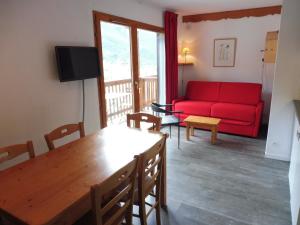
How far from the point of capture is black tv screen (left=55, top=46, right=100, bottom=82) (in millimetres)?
2432

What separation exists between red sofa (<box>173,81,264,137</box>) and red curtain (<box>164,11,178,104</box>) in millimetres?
281

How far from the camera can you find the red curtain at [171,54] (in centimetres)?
440

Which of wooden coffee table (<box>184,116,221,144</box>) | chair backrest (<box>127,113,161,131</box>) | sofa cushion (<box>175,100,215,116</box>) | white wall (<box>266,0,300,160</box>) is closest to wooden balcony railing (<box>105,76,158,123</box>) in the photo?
sofa cushion (<box>175,100,215,116</box>)

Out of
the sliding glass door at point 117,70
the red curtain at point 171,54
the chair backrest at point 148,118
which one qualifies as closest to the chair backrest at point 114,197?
the chair backrest at point 148,118

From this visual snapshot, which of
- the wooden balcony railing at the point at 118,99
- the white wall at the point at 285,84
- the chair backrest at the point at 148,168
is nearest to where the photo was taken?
the chair backrest at the point at 148,168

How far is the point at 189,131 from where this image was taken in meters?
4.10

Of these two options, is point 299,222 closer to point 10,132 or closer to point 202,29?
point 10,132

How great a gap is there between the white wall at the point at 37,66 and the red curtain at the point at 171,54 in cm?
178

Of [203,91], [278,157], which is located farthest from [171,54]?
[278,157]

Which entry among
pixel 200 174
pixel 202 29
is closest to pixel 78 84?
pixel 200 174

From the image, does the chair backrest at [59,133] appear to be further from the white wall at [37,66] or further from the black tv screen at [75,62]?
the black tv screen at [75,62]

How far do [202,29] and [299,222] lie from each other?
4246 mm

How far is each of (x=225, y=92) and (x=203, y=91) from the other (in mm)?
469

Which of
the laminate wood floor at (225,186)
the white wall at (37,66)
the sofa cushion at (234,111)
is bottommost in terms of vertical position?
the laminate wood floor at (225,186)
